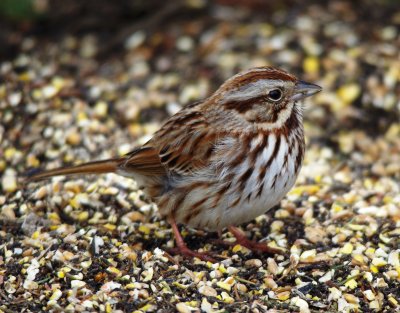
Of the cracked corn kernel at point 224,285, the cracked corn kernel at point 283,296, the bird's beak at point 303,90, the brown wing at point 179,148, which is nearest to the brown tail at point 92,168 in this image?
the brown wing at point 179,148

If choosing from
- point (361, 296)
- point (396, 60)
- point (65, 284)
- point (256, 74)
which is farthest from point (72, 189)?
point (396, 60)

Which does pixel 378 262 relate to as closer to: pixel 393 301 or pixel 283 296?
pixel 393 301

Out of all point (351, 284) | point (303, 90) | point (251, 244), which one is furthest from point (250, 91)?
point (351, 284)

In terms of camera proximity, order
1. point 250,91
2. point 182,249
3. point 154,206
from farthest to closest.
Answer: point 154,206, point 182,249, point 250,91

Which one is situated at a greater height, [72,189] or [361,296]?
[72,189]

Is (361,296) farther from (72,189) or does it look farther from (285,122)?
(72,189)

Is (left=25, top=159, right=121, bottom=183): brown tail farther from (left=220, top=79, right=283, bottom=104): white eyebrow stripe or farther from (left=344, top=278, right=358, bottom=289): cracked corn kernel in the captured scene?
(left=344, top=278, right=358, bottom=289): cracked corn kernel
